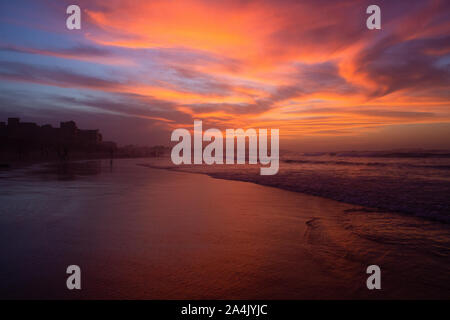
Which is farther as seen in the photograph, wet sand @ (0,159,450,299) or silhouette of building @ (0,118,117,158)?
silhouette of building @ (0,118,117,158)

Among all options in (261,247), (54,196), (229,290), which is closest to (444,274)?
(261,247)

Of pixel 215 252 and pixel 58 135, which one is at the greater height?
pixel 58 135

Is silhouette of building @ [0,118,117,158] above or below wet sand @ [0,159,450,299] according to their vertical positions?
above

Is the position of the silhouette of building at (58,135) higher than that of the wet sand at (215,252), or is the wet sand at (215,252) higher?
the silhouette of building at (58,135)

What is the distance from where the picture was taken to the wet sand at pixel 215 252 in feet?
12.4

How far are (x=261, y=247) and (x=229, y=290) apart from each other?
182 centimetres

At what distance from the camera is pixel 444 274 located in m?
4.30

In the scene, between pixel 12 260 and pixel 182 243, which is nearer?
pixel 12 260

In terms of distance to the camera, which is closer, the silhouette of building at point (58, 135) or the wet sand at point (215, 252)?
the wet sand at point (215, 252)

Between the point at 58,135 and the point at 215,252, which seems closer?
the point at 215,252

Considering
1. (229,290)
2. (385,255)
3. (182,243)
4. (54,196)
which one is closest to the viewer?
(229,290)

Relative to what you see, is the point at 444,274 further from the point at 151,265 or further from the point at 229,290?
the point at 151,265

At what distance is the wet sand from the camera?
377 centimetres

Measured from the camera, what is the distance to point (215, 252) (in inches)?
201
